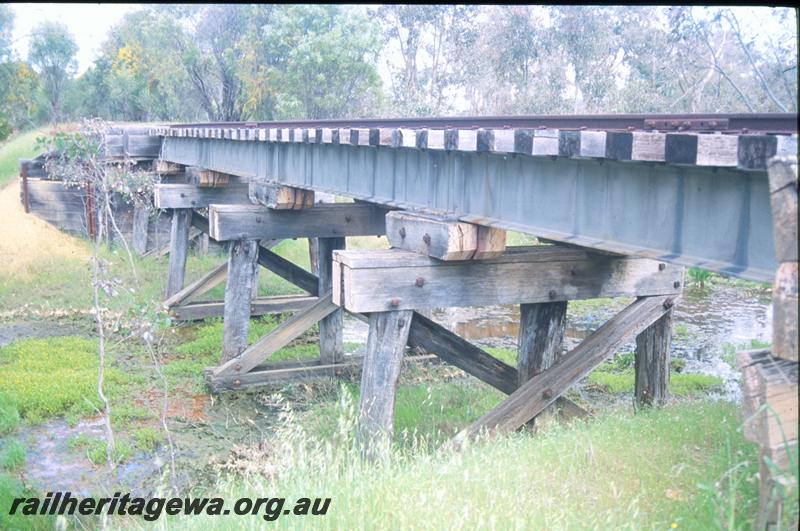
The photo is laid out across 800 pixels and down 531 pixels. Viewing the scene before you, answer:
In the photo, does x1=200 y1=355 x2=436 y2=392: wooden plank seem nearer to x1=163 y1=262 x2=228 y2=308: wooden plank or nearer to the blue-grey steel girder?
the blue-grey steel girder

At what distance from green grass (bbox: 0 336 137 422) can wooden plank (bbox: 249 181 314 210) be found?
9.13 feet

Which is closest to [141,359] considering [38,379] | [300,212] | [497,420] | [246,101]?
[38,379]

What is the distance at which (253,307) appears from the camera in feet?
42.1

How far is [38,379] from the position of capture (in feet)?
32.1

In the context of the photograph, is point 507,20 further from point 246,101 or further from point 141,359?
point 141,359

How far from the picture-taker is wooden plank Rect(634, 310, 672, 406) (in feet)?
23.1

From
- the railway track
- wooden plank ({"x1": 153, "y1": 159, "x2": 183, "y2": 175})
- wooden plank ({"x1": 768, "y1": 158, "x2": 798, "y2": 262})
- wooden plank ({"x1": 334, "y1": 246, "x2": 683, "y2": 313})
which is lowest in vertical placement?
wooden plank ({"x1": 334, "y1": 246, "x2": 683, "y2": 313})

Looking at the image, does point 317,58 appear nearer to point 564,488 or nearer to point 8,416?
point 8,416

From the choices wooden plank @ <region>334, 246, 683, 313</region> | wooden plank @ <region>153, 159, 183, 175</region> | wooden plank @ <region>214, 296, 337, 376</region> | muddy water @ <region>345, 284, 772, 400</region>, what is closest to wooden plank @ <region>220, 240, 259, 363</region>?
wooden plank @ <region>214, 296, 337, 376</region>

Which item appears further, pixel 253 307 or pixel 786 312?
pixel 253 307

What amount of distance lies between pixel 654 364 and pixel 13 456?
5743 millimetres

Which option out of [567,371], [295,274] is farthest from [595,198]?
[295,274]

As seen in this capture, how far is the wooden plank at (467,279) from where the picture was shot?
5.57 m

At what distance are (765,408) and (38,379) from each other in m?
9.08
